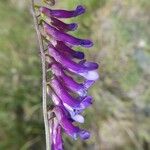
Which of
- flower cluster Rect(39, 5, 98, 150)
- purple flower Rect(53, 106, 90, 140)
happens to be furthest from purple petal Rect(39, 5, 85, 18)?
purple flower Rect(53, 106, 90, 140)

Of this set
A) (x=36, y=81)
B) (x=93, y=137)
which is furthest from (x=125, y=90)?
(x=36, y=81)

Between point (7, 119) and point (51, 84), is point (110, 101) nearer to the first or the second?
point (7, 119)

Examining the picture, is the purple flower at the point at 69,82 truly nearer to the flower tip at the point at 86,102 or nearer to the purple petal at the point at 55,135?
the flower tip at the point at 86,102

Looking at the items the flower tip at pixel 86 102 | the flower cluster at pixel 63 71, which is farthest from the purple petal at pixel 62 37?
the flower tip at pixel 86 102

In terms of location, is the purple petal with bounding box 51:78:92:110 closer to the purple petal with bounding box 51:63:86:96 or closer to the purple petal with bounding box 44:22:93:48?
the purple petal with bounding box 51:63:86:96

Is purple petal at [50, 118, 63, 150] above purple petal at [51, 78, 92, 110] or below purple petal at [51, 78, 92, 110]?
below

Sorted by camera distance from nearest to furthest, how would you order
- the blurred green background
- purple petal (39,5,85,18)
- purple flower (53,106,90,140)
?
purple petal (39,5,85,18)
purple flower (53,106,90,140)
the blurred green background

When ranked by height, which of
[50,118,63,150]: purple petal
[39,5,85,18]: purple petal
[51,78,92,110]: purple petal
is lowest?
[50,118,63,150]: purple petal

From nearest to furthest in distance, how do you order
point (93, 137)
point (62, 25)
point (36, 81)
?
point (62, 25)
point (93, 137)
point (36, 81)

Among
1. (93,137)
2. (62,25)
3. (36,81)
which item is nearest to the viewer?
(62,25)
